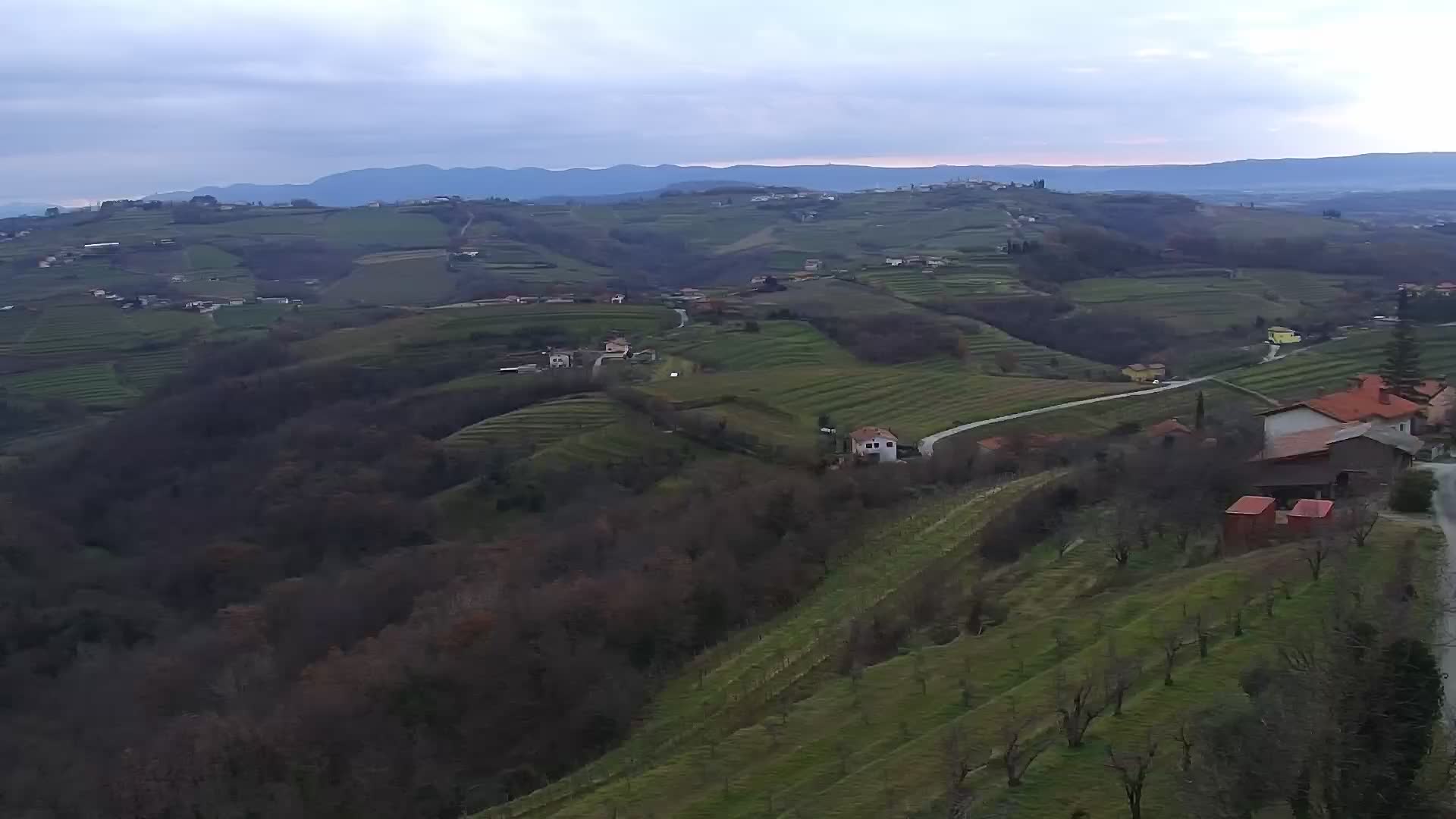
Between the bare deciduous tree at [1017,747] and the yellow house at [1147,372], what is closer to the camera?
the bare deciduous tree at [1017,747]

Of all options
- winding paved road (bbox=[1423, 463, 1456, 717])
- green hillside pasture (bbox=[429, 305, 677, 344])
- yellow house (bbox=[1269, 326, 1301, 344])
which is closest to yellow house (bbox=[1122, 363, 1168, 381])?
yellow house (bbox=[1269, 326, 1301, 344])

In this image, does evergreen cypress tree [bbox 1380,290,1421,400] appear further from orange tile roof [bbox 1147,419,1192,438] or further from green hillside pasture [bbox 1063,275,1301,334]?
green hillside pasture [bbox 1063,275,1301,334]

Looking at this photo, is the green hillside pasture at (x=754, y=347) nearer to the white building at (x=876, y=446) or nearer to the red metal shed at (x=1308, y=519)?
the white building at (x=876, y=446)

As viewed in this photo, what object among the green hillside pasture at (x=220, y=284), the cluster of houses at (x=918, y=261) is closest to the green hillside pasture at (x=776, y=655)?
the cluster of houses at (x=918, y=261)

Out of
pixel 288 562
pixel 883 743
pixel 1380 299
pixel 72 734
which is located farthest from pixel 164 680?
pixel 1380 299

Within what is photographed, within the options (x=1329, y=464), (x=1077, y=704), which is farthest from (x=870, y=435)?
(x=1077, y=704)

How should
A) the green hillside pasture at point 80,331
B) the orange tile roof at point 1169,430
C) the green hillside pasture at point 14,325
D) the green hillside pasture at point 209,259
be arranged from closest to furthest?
the orange tile roof at point 1169,430, the green hillside pasture at point 80,331, the green hillside pasture at point 14,325, the green hillside pasture at point 209,259
